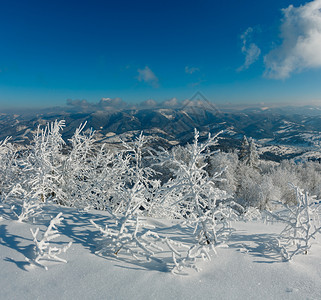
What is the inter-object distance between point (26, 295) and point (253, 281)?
3626 millimetres

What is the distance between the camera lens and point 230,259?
3.77 metres

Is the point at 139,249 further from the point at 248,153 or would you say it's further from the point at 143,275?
the point at 248,153

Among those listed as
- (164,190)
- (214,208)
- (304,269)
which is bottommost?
(304,269)

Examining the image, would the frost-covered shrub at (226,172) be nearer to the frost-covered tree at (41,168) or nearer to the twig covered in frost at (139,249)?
the frost-covered tree at (41,168)

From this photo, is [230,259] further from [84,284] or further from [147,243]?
[84,284]

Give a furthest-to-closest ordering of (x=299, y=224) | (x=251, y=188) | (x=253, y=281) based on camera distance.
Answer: (x=251, y=188) < (x=299, y=224) < (x=253, y=281)

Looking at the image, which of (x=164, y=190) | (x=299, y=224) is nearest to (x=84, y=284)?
(x=164, y=190)

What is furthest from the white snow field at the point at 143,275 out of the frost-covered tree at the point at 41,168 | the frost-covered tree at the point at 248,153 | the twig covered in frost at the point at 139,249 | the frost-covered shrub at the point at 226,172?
the frost-covered tree at the point at 248,153

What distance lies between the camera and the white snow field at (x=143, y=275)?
2.83m

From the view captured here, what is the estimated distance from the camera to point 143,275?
10.6 feet

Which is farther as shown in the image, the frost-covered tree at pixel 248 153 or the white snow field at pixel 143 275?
the frost-covered tree at pixel 248 153

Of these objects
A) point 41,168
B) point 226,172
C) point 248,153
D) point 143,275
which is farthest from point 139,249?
point 248,153

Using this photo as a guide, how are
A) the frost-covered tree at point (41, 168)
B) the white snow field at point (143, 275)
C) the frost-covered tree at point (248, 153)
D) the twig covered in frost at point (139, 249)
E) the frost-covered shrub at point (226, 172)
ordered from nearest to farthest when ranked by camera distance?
the white snow field at point (143, 275)
the twig covered in frost at point (139, 249)
the frost-covered tree at point (41, 168)
the frost-covered shrub at point (226, 172)
the frost-covered tree at point (248, 153)

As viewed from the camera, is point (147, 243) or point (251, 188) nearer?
point (147, 243)
